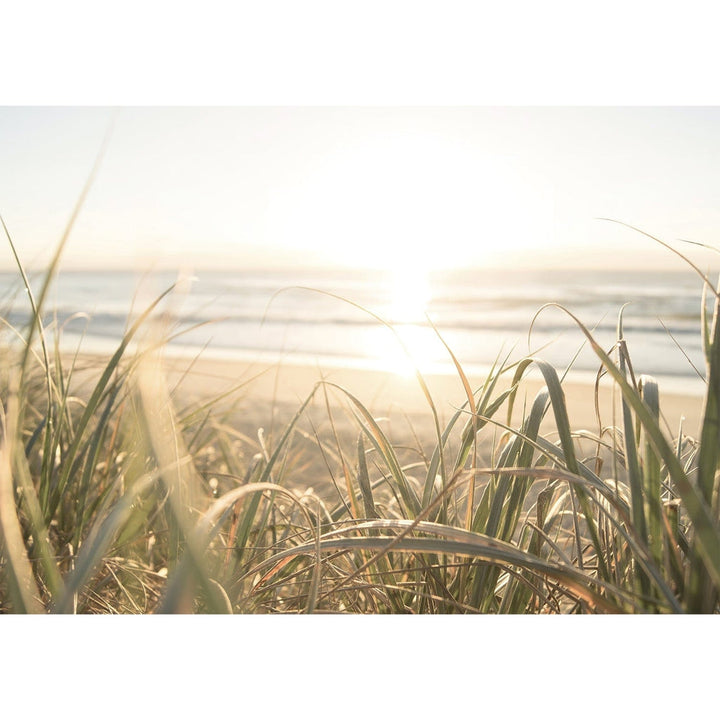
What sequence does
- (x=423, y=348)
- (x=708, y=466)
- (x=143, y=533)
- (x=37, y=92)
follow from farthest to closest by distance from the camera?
(x=423, y=348) < (x=37, y=92) < (x=143, y=533) < (x=708, y=466)

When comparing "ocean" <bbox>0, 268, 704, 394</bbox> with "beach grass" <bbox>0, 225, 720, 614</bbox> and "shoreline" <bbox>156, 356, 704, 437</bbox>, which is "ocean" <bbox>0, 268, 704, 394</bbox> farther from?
"beach grass" <bbox>0, 225, 720, 614</bbox>

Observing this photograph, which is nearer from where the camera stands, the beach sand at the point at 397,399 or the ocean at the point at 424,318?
the beach sand at the point at 397,399

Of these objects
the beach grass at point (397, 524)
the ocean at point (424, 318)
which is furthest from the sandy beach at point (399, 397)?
the beach grass at point (397, 524)

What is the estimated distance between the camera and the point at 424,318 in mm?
4449

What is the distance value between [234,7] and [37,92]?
45cm

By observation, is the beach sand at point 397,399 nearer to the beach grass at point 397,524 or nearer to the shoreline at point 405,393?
the shoreline at point 405,393

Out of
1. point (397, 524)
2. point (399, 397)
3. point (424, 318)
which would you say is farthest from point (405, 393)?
point (397, 524)

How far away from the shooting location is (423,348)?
3545mm

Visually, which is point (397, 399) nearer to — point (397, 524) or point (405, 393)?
point (405, 393)

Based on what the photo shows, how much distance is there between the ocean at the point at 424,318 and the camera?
324cm
